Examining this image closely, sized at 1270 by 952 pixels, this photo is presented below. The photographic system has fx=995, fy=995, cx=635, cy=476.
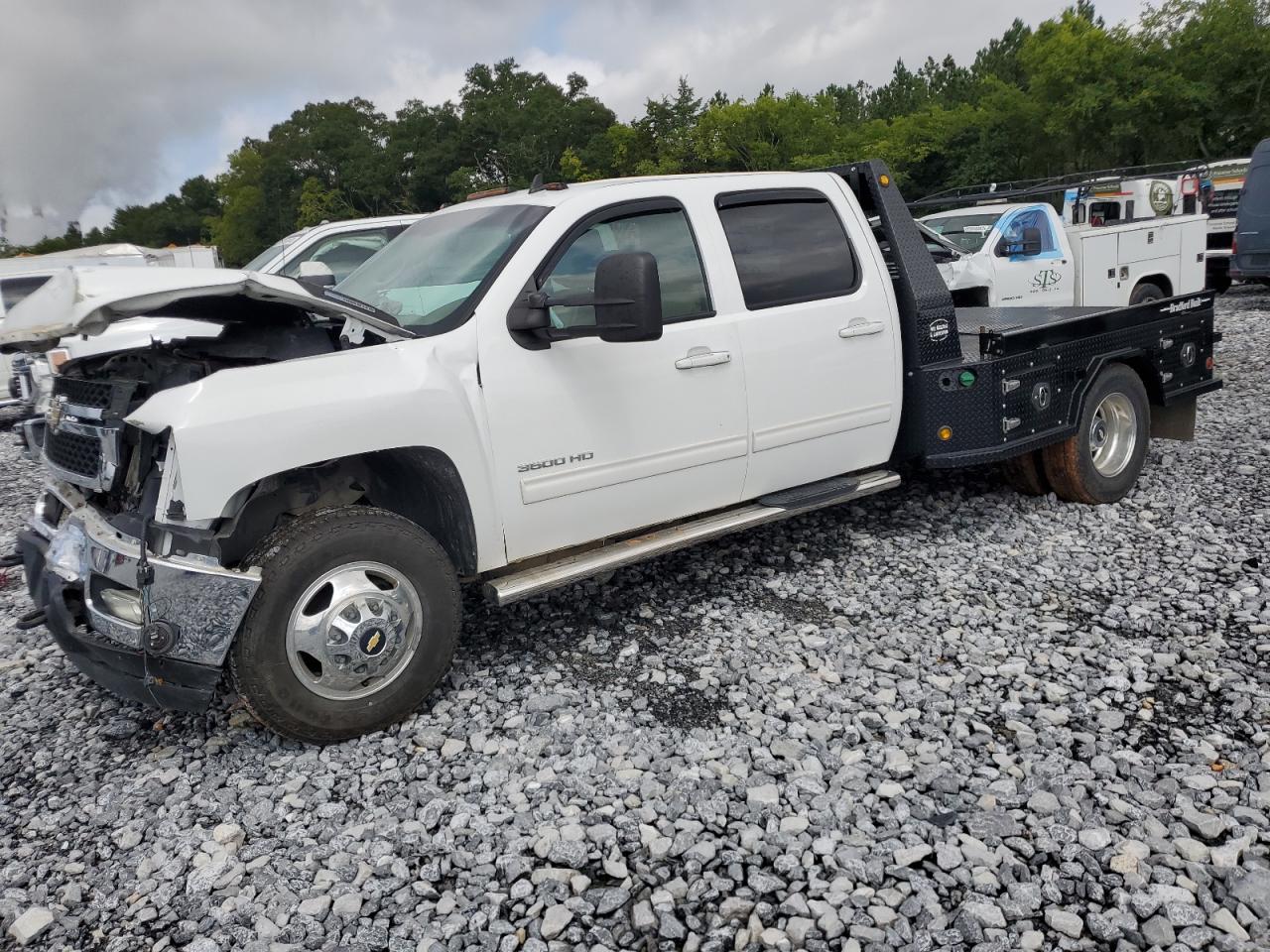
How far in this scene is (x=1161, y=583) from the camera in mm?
4859

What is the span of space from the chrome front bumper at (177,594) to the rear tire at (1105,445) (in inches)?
181

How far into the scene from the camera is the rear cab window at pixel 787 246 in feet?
15.6

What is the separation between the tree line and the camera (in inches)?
1757

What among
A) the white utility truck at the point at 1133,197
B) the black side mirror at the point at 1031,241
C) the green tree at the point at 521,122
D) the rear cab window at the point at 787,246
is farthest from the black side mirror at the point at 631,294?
the green tree at the point at 521,122

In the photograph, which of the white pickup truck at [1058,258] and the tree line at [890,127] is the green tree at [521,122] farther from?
the white pickup truck at [1058,258]

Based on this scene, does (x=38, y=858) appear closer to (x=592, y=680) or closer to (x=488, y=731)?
(x=488, y=731)

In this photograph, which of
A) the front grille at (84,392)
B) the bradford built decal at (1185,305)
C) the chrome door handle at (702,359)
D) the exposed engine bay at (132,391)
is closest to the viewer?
the exposed engine bay at (132,391)

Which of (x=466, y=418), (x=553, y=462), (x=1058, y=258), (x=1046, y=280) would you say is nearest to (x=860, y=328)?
(x=553, y=462)

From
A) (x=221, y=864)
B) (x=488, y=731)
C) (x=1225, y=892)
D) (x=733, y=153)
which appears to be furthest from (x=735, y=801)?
(x=733, y=153)

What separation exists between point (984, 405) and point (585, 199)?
2.43 meters

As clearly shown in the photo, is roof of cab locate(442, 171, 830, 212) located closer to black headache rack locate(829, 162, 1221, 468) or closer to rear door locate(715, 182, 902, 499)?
rear door locate(715, 182, 902, 499)

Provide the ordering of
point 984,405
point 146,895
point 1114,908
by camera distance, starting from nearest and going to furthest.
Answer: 1. point 1114,908
2. point 146,895
3. point 984,405

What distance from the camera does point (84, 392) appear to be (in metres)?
3.95

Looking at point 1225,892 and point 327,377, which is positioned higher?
point 327,377
